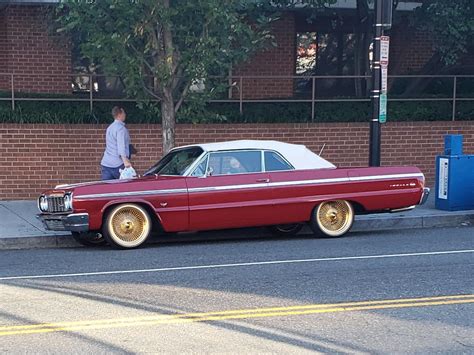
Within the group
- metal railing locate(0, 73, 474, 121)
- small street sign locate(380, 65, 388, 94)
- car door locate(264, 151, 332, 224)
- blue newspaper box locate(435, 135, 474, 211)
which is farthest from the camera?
metal railing locate(0, 73, 474, 121)

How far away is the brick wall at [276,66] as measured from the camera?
1805 cm

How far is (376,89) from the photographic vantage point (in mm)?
13117

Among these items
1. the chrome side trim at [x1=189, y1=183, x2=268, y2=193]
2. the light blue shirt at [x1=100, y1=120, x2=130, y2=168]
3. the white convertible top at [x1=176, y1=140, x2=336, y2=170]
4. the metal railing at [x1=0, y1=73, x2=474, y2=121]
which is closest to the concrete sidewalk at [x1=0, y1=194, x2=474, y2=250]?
the chrome side trim at [x1=189, y1=183, x2=268, y2=193]

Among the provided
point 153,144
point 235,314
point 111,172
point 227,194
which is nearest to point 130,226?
point 227,194

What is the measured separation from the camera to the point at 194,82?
13039 mm

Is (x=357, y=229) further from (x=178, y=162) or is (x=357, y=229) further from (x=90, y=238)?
(x=90, y=238)

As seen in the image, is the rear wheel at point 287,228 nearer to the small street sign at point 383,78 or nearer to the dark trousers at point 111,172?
the dark trousers at point 111,172

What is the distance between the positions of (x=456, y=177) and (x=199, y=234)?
488 cm

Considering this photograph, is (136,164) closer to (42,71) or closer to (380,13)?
(42,71)

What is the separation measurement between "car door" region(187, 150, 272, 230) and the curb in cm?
97

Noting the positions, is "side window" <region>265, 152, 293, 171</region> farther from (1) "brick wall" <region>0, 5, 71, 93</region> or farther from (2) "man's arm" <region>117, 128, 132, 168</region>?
(1) "brick wall" <region>0, 5, 71, 93</region>

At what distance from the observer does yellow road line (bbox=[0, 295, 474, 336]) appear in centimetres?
639

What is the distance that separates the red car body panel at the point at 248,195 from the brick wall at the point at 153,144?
4.81 meters

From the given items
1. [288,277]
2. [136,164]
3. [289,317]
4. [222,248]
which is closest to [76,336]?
[289,317]
